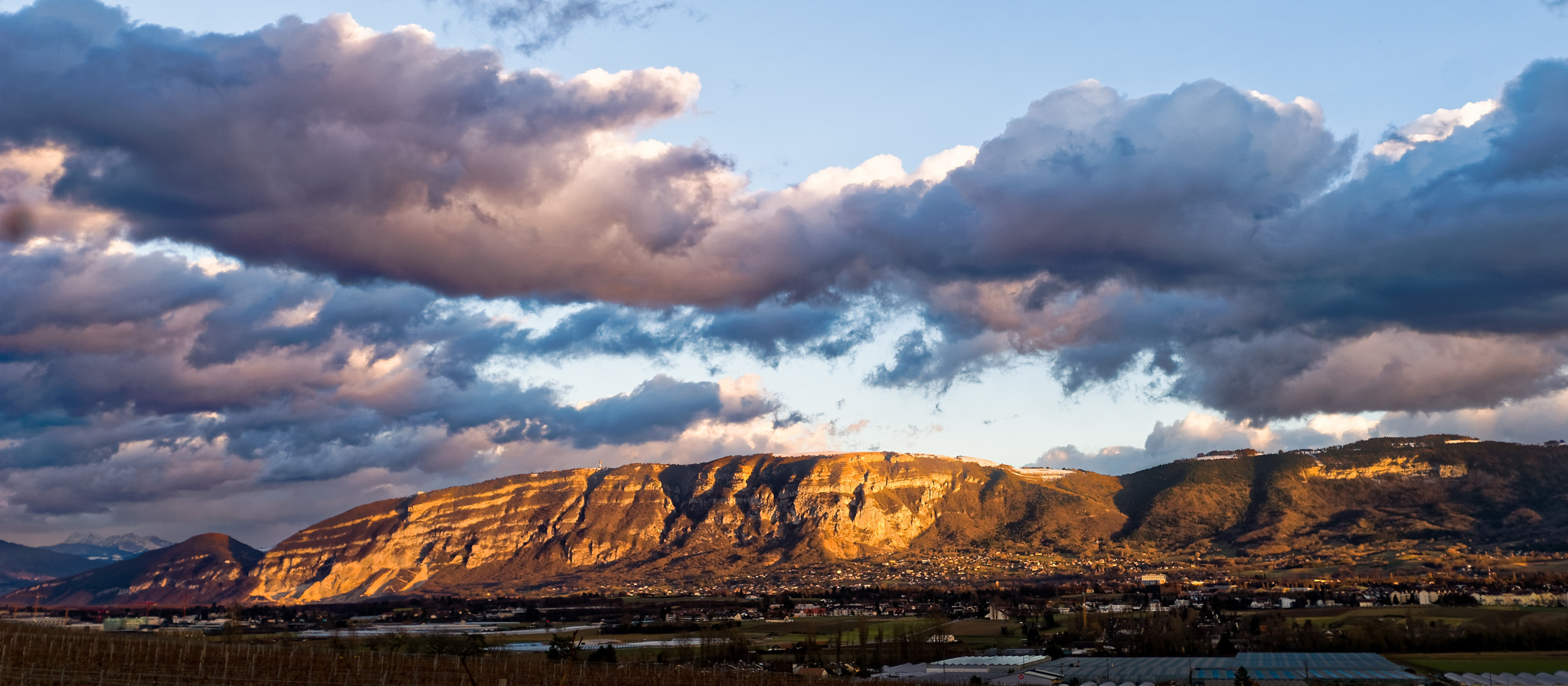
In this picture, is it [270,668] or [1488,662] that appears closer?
[270,668]

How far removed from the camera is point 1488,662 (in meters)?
134

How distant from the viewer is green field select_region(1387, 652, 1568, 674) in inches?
4820

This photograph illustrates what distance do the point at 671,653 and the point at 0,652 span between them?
3582 inches

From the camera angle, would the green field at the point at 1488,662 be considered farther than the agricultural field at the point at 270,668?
Yes

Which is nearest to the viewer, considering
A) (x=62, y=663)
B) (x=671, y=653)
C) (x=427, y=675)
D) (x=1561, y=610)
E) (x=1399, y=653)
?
(x=62, y=663)

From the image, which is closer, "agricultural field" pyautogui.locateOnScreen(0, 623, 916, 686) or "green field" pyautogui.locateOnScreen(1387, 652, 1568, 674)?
"agricultural field" pyautogui.locateOnScreen(0, 623, 916, 686)

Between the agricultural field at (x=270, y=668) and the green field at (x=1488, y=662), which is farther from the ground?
the agricultural field at (x=270, y=668)

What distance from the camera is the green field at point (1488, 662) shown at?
12244 centimetres

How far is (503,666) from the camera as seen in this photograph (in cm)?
11975

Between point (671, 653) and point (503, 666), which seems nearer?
point (503, 666)

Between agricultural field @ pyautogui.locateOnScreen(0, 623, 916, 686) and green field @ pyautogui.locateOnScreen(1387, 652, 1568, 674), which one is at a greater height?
agricultural field @ pyautogui.locateOnScreen(0, 623, 916, 686)

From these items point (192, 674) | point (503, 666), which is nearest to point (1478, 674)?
point (503, 666)

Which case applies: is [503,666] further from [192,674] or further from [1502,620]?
[1502,620]

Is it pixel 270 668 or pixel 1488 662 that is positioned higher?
pixel 270 668
